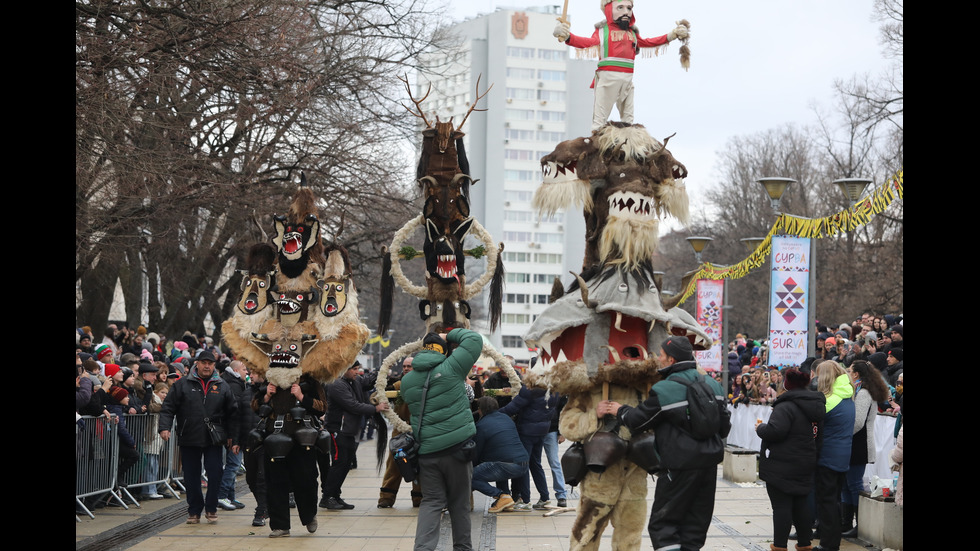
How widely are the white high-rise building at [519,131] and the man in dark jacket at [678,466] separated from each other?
283 feet

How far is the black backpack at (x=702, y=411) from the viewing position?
8016mm

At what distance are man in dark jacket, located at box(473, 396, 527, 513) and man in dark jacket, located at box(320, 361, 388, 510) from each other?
5.42 ft

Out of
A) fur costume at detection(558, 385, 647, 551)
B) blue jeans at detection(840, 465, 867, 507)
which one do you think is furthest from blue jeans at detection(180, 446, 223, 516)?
blue jeans at detection(840, 465, 867, 507)

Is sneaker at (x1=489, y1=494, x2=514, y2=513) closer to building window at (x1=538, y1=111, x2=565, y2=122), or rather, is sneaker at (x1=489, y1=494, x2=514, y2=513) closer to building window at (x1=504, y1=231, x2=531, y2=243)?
building window at (x1=504, y1=231, x2=531, y2=243)

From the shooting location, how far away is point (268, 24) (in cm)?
1395

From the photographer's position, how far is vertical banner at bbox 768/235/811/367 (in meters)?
14.3

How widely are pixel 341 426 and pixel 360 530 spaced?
105 inches

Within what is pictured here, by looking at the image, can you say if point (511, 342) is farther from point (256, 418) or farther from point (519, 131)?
point (256, 418)

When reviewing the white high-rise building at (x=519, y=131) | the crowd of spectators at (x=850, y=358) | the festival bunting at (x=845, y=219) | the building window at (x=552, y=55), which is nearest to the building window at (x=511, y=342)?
the white high-rise building at (x=519, y=131)

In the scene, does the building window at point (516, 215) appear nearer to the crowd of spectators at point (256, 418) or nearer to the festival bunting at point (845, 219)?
the festival bunting at point (845, 219)

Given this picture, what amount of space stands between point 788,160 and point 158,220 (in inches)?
1352

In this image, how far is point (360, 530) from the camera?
39.8ft

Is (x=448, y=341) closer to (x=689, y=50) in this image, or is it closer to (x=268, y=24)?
(x=689, y=50)
